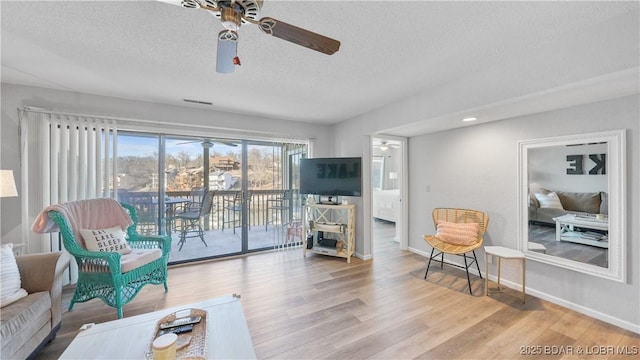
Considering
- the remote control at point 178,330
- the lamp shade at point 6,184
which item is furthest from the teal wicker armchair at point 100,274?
the remote control at point 178,330

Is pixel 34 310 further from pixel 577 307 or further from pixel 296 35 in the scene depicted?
pixel 577 307

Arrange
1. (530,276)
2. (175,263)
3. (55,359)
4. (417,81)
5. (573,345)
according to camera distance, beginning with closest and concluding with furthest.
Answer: (55,359) → (573,345) → (417,81) → (530,276) → (175,263)

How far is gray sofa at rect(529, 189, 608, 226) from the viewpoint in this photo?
2.17 m

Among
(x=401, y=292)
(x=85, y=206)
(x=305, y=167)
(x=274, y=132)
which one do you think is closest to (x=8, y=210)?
(x=85, y=206)

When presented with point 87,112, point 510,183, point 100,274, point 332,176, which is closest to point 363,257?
point 332,176

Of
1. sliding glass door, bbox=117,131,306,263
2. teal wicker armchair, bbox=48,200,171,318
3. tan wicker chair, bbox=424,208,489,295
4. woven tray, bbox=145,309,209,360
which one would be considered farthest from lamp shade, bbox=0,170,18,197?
tan wicker chair, bbox=424,208,489,295

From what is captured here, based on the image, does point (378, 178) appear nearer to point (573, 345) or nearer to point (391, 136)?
point (391, 136)

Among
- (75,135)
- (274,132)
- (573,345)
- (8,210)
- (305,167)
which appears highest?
(274,132)

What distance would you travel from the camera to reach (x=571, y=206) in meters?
2.38

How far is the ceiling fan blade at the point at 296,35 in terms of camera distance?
1.12 metres

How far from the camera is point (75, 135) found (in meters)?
2.68

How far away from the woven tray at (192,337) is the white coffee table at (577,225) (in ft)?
10.9

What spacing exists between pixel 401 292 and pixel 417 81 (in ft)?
7.45

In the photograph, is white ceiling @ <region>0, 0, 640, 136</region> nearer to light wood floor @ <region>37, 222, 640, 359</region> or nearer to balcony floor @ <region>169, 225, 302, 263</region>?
light wood floor @ <region>37, 222, 640, 359</region>
